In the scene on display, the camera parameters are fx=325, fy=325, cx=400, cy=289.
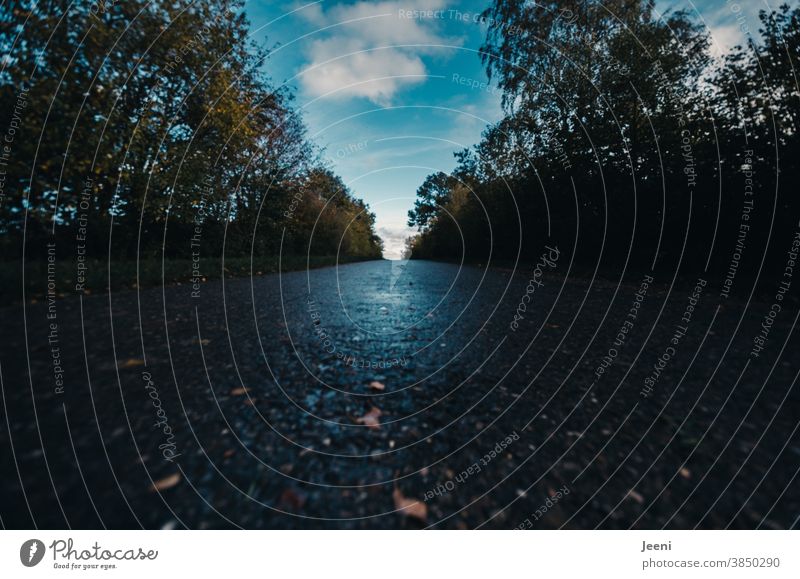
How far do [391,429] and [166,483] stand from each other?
137cm

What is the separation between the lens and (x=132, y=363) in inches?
144

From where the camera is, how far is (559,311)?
7.42m

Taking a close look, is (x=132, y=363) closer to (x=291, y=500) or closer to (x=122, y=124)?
(x=291, y=500)

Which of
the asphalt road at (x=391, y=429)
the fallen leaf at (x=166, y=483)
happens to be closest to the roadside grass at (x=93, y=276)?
the asphalt road at (x=391, y=429)

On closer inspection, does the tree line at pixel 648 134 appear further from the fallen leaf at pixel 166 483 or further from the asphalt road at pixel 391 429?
the fallen leaf at pixel 166 483

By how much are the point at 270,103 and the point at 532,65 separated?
1448cm

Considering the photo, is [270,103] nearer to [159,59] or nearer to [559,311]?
[159,59]

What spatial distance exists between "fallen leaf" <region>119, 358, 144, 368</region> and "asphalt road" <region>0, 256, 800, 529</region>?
34mm

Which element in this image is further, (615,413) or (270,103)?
(270,103)

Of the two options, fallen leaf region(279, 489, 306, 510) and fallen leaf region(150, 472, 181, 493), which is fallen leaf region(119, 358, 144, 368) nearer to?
fallen leaf region(150, 472, 181, 493)

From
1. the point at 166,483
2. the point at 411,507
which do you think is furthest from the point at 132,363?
the point at 411,507

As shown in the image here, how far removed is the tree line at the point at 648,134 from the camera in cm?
958

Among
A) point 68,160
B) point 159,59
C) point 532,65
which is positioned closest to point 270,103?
point 159,59

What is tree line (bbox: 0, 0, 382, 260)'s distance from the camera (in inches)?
301
